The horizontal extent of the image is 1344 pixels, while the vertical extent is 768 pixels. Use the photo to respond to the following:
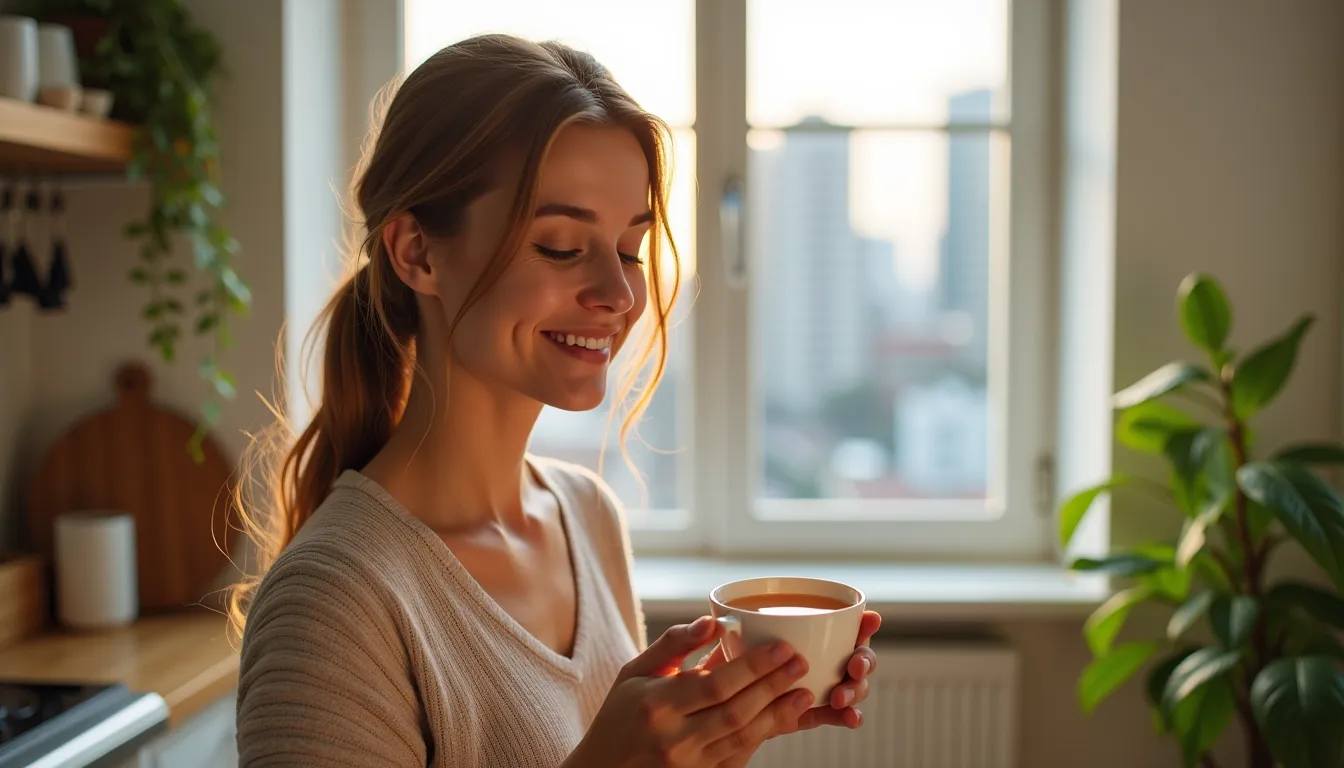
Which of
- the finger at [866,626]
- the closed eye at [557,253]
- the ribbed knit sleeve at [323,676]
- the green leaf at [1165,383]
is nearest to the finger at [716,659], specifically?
the finger at [866,626]

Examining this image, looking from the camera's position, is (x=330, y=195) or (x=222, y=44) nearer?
(x=222, y=44)

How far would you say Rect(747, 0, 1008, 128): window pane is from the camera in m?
2.53

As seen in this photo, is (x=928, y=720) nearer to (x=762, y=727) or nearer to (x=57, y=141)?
(x=762, y=727)

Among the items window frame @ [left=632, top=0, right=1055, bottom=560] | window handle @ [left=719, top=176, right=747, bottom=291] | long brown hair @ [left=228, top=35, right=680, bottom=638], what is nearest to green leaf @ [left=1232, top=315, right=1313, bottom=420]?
window frame @ [left=632, top=0, right=1055, bottom=560]

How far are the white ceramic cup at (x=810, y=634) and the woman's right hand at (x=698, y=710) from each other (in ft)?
0.04

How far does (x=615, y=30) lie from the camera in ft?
8.37

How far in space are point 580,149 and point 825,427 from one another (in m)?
1.68

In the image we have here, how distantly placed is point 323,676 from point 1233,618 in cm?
154

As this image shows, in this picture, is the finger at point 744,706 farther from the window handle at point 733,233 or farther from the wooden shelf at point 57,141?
the window handle at point 733,233

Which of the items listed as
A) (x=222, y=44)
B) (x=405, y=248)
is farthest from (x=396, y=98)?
(x=222, y=44)

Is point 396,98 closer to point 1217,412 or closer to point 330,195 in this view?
point 330,195

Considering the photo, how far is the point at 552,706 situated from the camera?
1.03 meters

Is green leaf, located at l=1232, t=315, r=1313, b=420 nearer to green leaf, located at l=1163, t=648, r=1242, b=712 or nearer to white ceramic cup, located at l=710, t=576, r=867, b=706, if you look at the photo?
green leaf, located at l=1163, t=648, r=1242, b=712

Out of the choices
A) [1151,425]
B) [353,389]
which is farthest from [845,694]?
[1151,425]
